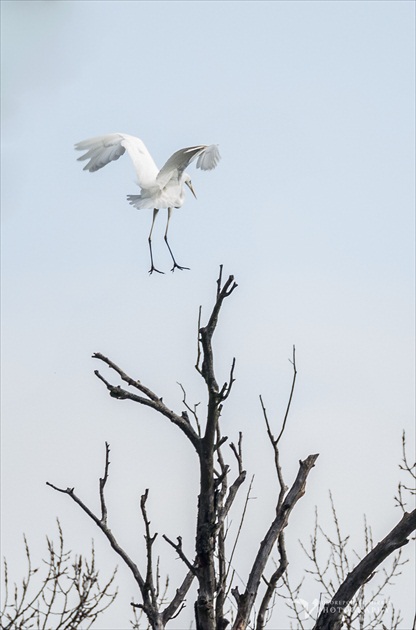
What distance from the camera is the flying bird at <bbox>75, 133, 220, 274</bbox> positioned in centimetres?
844

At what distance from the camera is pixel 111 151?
935 cm

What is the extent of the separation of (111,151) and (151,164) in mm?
383

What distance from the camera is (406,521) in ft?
14.8

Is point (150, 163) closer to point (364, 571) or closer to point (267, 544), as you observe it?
point (267, 544)

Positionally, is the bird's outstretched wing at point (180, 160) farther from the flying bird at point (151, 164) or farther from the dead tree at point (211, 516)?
the dead tree at point (211, 516)

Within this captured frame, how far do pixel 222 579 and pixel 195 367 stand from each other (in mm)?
981

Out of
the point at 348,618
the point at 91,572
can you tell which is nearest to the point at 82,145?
the point at 91,572

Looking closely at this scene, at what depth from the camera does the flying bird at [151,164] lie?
8.44m

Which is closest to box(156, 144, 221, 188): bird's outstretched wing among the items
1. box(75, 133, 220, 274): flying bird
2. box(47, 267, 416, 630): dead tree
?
box(75, 133, 220, 274): flying bird

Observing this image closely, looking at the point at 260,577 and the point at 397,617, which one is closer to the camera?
the point at 260,577

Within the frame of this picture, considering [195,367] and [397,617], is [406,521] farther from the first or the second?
[397,617]

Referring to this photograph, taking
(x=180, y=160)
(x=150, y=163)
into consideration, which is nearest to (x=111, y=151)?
(x=150, y=163)

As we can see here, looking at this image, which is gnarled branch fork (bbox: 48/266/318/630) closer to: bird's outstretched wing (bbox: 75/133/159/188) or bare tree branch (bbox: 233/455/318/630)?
bare tree branch (bbox: 233/455/318/630)

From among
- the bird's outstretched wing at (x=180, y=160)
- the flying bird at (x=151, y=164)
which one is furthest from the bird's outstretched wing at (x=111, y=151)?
the bird's outstretched wing at (x=180, y=160)
